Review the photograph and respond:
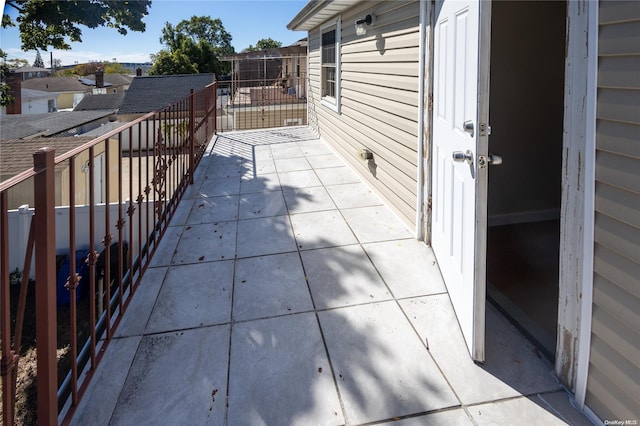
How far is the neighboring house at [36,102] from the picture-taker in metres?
28.1

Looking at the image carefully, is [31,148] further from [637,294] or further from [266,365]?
[637,294]

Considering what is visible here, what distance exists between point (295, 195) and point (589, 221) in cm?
329

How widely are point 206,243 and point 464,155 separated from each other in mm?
2224

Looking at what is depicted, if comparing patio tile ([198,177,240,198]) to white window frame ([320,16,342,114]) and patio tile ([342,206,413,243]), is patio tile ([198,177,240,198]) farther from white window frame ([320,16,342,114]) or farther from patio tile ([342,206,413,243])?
white window frame ([320,16,342,114])

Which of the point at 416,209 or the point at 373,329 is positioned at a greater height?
the point at 416,209

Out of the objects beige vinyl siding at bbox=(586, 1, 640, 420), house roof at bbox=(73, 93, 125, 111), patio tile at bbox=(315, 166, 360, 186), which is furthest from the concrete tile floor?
house roof at bbox=(73, 93, 125, 111)

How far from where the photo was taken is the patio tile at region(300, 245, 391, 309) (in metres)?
2.52

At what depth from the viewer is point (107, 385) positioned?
1821mm

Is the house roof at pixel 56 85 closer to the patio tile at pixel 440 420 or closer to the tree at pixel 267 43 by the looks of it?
the tree at pixel 267 43

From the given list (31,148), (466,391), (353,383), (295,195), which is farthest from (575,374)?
(31,148)

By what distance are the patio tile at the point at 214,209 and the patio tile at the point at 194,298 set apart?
3.32 ft

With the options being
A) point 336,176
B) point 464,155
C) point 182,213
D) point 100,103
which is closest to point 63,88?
point 100,103

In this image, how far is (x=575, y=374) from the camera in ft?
5.57

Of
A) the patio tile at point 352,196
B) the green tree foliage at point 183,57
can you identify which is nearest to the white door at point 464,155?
the patio tile at point 352,196
